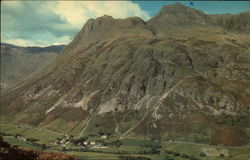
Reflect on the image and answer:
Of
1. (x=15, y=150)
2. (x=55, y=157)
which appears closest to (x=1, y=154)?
(x=15, y=150)

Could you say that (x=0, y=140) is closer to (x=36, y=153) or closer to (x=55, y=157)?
(x=36, y=153)

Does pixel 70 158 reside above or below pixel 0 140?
below

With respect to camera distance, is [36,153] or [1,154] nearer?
[1,154]

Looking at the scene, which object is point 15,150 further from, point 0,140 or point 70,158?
point 70,158

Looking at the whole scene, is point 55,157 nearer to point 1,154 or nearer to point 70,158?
point 70,158

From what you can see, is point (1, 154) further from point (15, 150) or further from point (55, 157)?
point (55, 157)

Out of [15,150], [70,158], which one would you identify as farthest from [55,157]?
[15,150]

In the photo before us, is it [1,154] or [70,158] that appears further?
[70,158]
